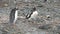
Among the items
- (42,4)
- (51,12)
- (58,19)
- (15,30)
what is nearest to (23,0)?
(42,4)

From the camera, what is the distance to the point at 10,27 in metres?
9.40

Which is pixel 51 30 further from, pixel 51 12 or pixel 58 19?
pixel 51 12

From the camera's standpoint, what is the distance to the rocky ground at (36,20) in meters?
9.28

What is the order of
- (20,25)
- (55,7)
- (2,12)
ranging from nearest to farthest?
(20,25) < (2,12) < (55,7)

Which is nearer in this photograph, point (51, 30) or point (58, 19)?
point (51, 30)

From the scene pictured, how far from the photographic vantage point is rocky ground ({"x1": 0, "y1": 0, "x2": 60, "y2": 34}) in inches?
365

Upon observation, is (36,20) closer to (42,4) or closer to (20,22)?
(20,22)

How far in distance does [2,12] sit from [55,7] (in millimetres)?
3836

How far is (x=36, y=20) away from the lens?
437 inches

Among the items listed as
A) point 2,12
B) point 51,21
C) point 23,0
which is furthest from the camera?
point 23,0

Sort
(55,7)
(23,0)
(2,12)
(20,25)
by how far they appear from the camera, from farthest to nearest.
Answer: (23,0)
(55,7)
(2,12)
(20,25)

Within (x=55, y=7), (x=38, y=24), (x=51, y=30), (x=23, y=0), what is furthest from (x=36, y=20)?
(x=23, y=0)

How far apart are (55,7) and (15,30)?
634 cm

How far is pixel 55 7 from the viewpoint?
48.9 ft
